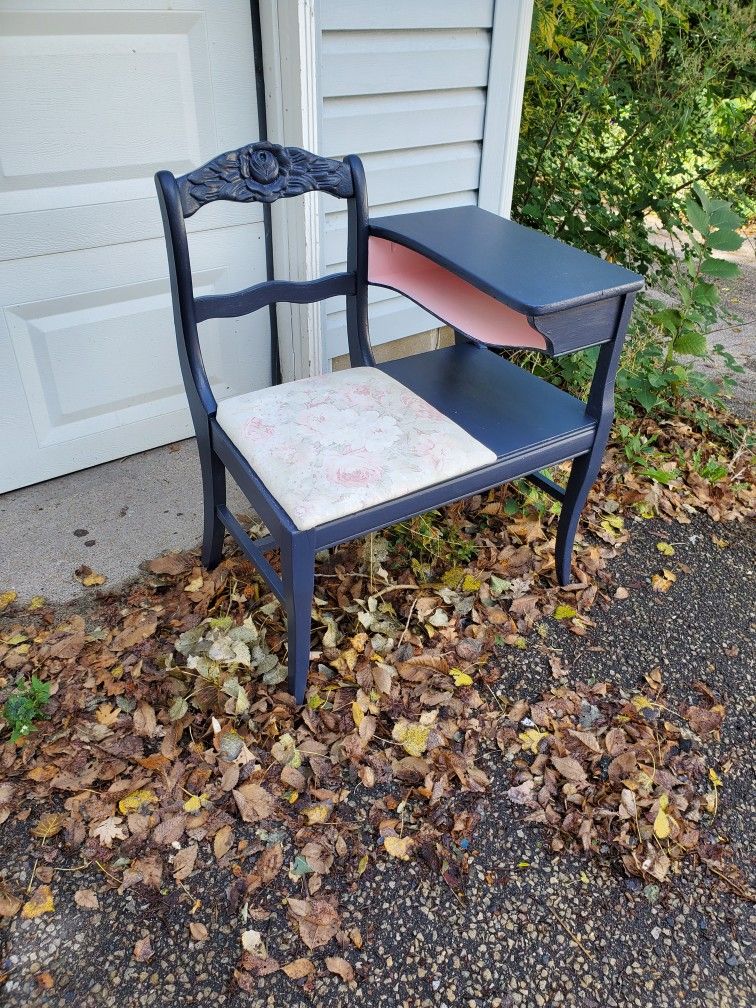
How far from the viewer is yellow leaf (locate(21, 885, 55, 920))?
136 cm

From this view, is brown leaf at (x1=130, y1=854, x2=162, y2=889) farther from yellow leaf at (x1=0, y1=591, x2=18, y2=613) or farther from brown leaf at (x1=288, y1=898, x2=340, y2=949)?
yellow leaf at (x1=0, y1=591, x2=18, y2=613)

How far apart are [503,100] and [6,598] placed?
91.4 inches

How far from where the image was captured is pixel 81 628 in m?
1.90

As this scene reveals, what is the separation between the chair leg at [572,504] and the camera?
195cm

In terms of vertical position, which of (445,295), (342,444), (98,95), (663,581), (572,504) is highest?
(98,95)

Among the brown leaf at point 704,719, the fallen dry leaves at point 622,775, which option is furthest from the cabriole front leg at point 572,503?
the brown leaf at point 704,719

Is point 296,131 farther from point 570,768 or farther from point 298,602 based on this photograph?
point 570,768

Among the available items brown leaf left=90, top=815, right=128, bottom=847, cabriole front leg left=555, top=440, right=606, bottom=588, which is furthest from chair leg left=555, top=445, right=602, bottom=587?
brown leaf left=90, top=815, right=128, bottom=847

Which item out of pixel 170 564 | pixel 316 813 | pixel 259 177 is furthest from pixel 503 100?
pixel 316 813

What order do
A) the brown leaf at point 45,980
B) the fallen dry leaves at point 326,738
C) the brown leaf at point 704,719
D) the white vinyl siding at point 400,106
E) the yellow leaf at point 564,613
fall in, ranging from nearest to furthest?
the brown leaf at point 45,980 < the fallen dry leaves at point 326,738 < the brown leaf at point 704,719 < the yellow leaf at point 564,613 < the white vinyl siding at point 400,106

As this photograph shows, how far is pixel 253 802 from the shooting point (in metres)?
1.55

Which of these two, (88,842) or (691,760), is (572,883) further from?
(88,842)

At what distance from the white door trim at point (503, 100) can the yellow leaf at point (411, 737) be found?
202cm

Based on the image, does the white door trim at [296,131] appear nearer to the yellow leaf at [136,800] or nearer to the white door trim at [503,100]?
the white door trim at [503,100]
